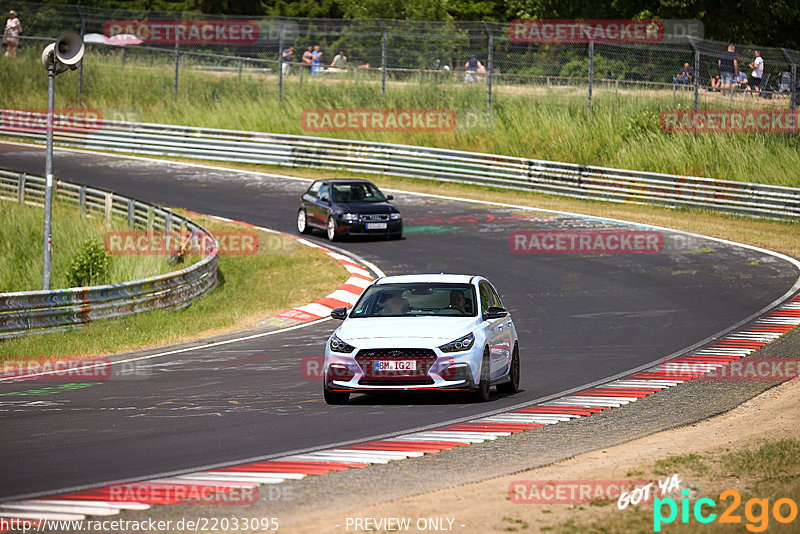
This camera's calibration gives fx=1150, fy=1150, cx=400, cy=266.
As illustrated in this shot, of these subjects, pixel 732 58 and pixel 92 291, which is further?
pixel 732 58

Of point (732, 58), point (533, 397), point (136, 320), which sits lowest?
point (136, 320)

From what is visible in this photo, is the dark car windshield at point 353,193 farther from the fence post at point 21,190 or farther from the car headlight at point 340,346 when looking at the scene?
the car headlight at point 340,346

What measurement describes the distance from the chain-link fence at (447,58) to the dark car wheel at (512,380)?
2104 cm

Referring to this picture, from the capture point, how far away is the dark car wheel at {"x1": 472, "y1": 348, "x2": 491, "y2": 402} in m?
12.5

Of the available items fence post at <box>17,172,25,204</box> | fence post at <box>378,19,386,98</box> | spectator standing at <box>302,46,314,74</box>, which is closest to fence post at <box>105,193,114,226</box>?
fence post at <box>17,172,25,204</box>

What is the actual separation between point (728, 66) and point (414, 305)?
21909 mm

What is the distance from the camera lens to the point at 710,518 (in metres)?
7.29

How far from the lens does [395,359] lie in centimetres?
1214

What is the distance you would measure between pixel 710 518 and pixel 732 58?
89.8 ft

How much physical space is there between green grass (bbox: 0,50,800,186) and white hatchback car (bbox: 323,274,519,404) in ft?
68.6

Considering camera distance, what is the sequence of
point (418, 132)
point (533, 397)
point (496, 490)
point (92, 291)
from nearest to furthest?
point (496, 490) < point (533, 397) < point (92, 291) < point (418, 132)

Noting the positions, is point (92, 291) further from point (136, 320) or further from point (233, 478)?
point (233, 478)

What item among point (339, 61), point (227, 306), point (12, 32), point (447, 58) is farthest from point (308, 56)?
point (227, 306)

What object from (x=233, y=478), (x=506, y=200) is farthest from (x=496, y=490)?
(x=506, y=200)
